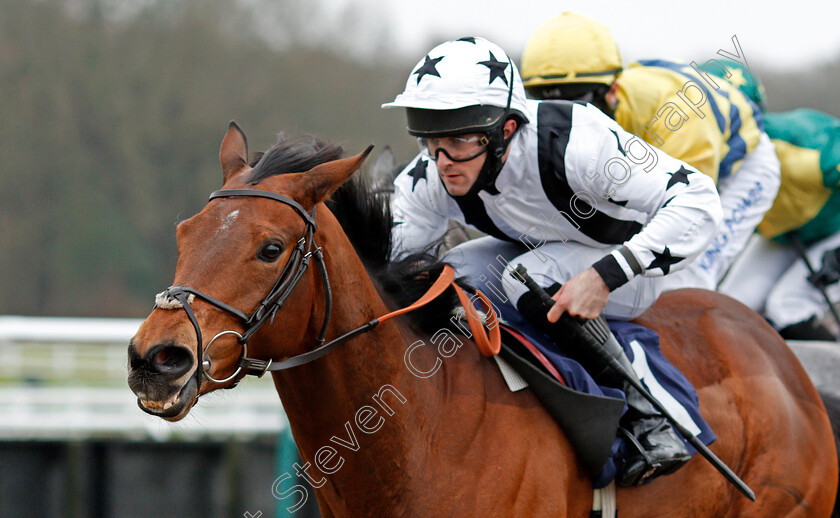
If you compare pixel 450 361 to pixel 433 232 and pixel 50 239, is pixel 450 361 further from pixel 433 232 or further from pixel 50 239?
pixel 50 239

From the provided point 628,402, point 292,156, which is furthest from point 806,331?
Answer: point 292,156

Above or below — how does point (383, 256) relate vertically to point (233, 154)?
below

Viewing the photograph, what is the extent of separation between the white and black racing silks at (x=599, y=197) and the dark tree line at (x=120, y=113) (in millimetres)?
18728

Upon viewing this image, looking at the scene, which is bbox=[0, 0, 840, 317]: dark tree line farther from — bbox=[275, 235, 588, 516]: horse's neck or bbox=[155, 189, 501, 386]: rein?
bbox=[155, 189, 501, 386]: rein

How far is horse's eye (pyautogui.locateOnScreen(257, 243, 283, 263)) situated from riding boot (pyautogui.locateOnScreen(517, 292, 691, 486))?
3.41 feet

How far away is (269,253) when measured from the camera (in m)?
2.23

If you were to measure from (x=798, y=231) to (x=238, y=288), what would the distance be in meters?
4.02

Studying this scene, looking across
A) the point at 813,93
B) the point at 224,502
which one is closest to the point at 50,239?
the point at 224,502

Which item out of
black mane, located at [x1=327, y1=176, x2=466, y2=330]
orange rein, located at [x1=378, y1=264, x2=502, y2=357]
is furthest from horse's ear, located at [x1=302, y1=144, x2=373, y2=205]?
orange rein, located at [x1=378, y1=264, x2=502, y2=357]

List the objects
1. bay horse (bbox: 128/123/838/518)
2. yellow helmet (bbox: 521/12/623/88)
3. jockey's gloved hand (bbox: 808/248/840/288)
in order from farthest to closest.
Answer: jockey's gloved hand (bbox: 808/248/840/288) < yellow helmet (bbox: 521/12/623/88) < bay horse (bbox: 128/123/838/518)

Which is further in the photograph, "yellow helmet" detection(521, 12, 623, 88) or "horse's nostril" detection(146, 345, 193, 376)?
"yellow helmet" detection(521, 12, 623, 88)

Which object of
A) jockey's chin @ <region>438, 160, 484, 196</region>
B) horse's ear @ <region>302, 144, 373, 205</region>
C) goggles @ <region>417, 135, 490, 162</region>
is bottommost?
jockey's chin @ <region>438, 160, 484, 196</region>

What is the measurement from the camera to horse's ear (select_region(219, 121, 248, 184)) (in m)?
2.55

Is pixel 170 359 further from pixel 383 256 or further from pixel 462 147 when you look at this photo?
pixel 462 147
